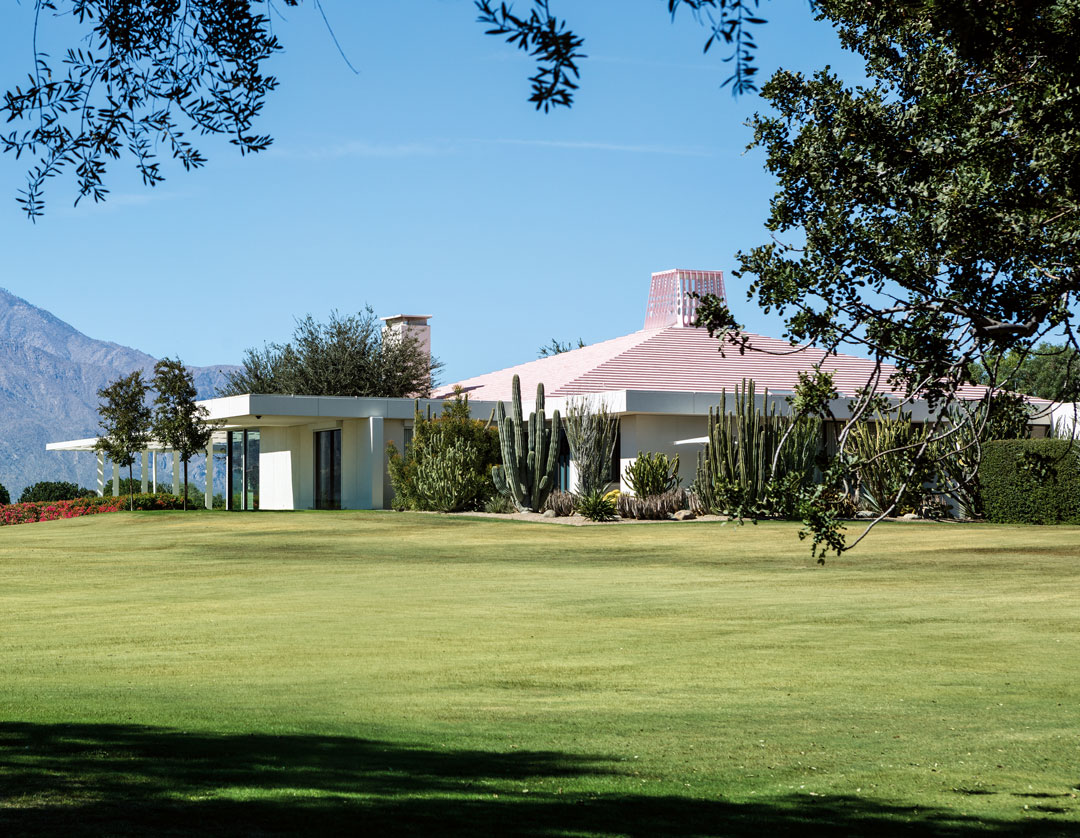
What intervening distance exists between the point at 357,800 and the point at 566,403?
101ft

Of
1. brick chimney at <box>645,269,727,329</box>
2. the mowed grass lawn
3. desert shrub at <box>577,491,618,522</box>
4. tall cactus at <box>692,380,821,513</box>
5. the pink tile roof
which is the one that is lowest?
the mowed grass lawn

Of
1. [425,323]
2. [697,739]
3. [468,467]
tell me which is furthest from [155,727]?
[425,323]

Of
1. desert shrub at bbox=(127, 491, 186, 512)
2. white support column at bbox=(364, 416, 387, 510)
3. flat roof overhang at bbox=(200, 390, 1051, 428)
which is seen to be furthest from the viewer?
desert shrub at bbox=(127, 491, 186, 512)

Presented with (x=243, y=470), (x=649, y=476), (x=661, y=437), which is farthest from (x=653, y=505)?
(x=243, y=470)

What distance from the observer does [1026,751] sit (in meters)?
8.55

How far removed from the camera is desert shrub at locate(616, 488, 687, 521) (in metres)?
33.9

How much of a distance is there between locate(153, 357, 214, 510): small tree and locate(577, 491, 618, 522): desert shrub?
14.7 meters

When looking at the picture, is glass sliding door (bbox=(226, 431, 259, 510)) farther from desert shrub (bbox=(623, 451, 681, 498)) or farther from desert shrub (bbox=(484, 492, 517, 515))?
desert shrub (bbox=(623, 451, 681, 498))

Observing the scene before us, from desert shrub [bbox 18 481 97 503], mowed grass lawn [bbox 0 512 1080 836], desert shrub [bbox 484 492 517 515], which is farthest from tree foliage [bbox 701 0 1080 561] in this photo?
desert shrub [bbox 18 481 97 503]

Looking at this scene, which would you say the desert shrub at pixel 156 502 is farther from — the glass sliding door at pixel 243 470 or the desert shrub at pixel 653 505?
the desert shrub at pixel 653 505

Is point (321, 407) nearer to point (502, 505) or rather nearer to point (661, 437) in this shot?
point (502, 505)

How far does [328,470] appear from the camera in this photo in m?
45.8

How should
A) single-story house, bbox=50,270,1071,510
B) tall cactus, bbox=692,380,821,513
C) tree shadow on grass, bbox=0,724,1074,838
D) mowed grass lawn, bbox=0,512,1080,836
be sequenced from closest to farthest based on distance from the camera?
1. tree shadow on grass, bbox=0,724,1074,838
2. mowed grass lawn, bbox=0,512,1080,836
3. tall cactus, bbox=692,380,821,513
4. single-story house, bbox=50,270,1071,510

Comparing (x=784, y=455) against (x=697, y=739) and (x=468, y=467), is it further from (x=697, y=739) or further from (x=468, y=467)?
(x=697, y=739)
